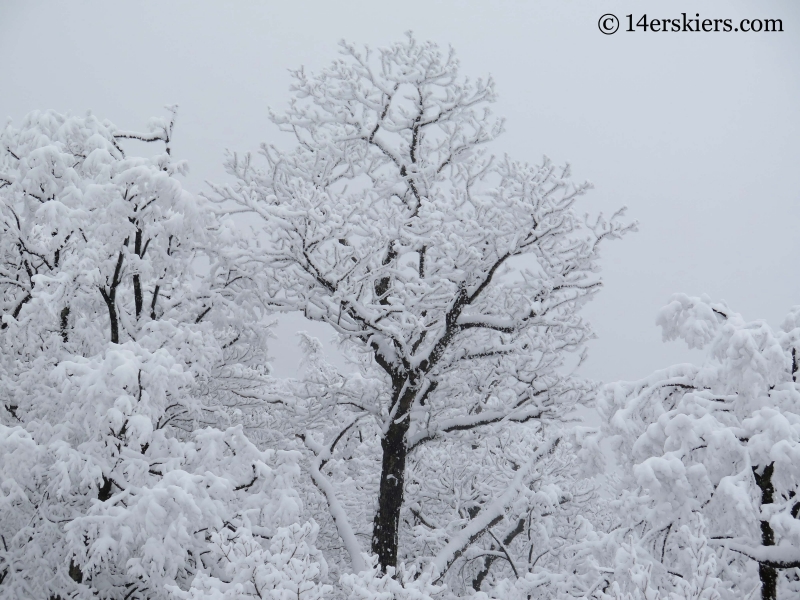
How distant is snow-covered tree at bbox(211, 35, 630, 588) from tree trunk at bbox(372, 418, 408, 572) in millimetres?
21

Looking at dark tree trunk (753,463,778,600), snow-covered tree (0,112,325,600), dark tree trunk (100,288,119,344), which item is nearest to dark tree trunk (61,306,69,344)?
snow-covered tree (0,112,325,600)

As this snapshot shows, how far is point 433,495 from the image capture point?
1045 cm

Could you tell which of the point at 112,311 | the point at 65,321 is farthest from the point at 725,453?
the point at 65,321

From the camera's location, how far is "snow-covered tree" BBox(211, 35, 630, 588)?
7039 mm

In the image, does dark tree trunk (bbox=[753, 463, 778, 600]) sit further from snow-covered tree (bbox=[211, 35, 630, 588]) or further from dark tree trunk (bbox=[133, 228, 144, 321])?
dark tree trunk (bbox=[133, 228, 144, 321])

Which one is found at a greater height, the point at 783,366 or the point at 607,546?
the point at 783,366

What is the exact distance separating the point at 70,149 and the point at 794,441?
9195 mm

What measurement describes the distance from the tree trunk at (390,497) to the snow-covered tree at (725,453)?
3.78 m

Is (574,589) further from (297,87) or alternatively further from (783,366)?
(297,87)

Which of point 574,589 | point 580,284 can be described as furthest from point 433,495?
point 580,284

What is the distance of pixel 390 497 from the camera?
A: 26.0ft

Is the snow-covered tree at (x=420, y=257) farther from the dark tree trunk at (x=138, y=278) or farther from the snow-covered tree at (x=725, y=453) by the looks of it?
the snow-covered tree at (x=725, y=453)

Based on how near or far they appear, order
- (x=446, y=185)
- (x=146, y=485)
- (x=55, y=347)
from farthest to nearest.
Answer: (x=446, y=185)
(x=55, y=347)
(x=146, y=485)

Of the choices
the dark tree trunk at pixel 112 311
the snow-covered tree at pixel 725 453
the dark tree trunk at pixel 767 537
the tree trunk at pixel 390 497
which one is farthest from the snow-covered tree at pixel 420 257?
the dark tree trunk at pixel 767 537
